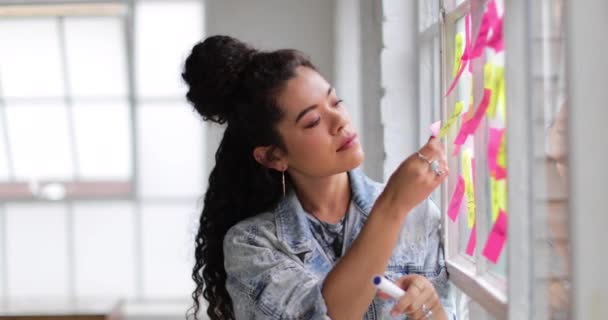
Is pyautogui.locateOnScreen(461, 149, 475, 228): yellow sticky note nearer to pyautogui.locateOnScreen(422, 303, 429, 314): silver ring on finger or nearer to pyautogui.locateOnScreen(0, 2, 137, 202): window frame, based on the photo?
pyautogui.locateOnScreen(422, 303, 429, 314): silver ring on finger

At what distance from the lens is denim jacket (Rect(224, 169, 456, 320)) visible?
157 centimetres

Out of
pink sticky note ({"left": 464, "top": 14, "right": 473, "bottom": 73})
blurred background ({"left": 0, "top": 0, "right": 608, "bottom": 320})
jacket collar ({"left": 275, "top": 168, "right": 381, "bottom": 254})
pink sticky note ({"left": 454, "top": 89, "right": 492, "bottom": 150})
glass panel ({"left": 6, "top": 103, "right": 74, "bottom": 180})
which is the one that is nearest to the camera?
pink sticky note ({"left": 454, "top": 89, "right": 492, "bottom": 150})

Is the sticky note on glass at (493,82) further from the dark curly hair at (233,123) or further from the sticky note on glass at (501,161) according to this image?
the dark curly hair at (233,123)

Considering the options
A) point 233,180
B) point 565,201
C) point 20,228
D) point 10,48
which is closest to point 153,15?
point 10,48

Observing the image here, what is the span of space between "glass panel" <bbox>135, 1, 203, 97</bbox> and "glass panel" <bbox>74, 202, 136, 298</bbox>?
81 cm

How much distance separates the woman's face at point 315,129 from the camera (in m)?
1.56

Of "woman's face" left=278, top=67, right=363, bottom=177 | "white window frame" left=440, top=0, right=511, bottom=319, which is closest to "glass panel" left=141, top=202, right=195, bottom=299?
"woman's face" left=278, top=67, right=363, bottom=177

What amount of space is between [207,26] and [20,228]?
1.59m

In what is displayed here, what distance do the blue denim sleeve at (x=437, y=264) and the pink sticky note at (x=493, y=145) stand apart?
0.37 m

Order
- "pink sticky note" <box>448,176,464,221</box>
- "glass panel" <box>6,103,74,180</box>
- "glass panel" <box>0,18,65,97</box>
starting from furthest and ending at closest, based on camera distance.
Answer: "glass panel" <box>6,103,74,180</box>
"glass panel" <box>0,18,65,97</box>
"pink sticky note" <box>448,176,464,221</box>

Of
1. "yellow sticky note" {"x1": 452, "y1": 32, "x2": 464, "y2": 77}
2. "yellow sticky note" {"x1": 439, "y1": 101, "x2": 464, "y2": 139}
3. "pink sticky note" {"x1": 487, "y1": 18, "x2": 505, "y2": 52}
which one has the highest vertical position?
"pink sticky note" {"x1": 487, "y1": 18, "x2": 505, "y2": 52}

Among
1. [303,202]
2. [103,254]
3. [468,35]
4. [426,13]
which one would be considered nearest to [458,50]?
[468,35]

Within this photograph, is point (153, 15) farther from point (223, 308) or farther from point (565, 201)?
point (565, 201)

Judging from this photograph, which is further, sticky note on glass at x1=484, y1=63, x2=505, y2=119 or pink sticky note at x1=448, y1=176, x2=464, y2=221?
pink sticky note at x1=448, y1=176, x2=464, y2=221
